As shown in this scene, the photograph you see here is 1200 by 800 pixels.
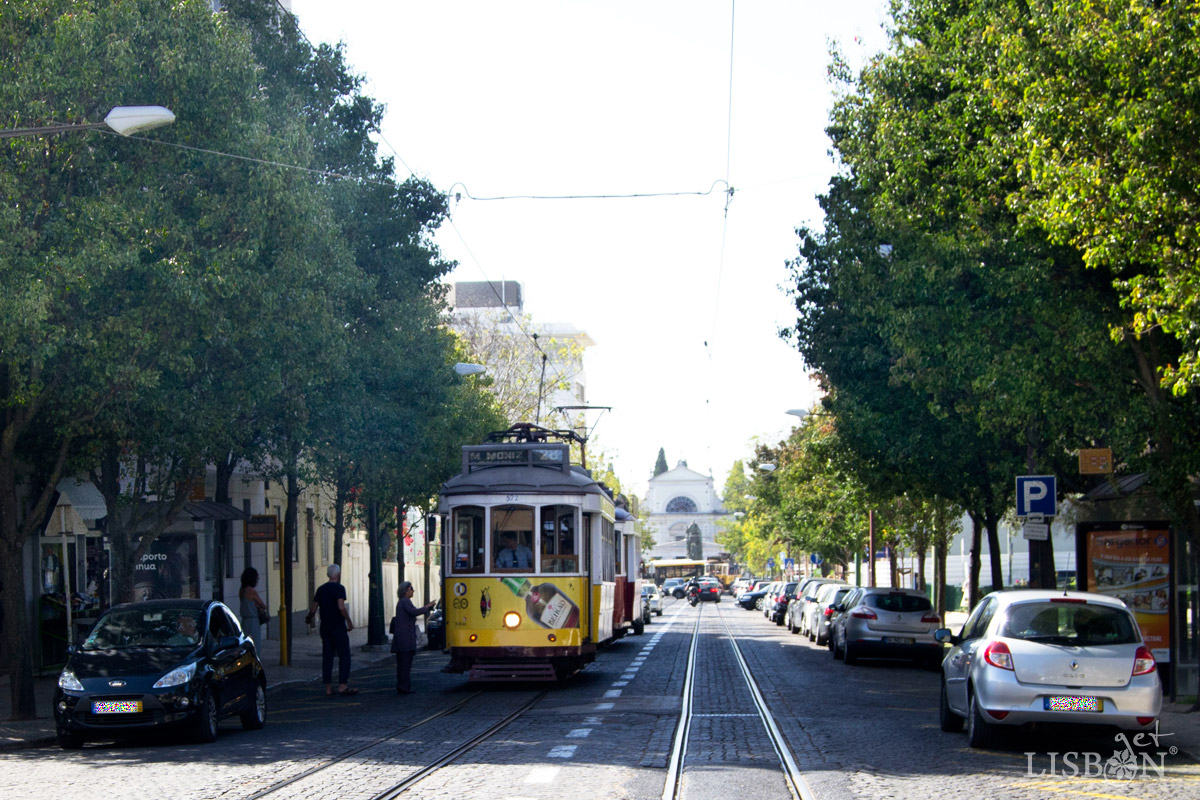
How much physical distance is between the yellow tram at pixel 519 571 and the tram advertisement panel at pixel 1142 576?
7.42 m

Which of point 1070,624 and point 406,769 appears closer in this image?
point 406,769

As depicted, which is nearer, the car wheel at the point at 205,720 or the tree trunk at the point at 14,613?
the car wheel at the point at 205,720

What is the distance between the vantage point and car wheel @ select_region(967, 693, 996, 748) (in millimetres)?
12898

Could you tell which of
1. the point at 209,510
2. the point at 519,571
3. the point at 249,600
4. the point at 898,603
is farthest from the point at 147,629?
the point at 898,603

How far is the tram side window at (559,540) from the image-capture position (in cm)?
2052

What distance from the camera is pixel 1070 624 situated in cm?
1279

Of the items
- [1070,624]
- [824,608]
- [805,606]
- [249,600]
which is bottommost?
[805,606]

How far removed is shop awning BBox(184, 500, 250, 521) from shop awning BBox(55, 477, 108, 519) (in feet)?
6.64

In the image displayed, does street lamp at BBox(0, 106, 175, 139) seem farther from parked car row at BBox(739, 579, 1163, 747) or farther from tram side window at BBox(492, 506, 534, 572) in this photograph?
parked car row at BBox(739, 579, 1163, 747)

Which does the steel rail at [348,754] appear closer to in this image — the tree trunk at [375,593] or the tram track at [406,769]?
the tram track at [406,769]

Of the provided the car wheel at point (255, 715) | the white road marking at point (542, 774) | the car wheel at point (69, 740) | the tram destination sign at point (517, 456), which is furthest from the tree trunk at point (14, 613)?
the white road marking at point (542, 774)

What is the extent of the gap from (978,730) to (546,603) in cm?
846

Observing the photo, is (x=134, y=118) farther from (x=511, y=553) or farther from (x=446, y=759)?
(x=511, y=553)

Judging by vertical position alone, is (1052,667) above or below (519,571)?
below
